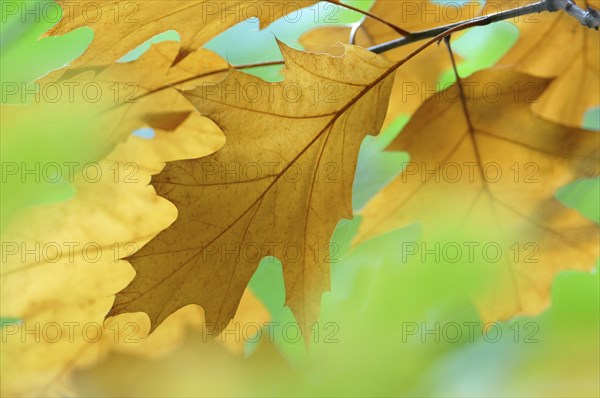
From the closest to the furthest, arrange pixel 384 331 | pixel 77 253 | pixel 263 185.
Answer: pixel 263 185 → pixel 77 253 → pixel 384 331

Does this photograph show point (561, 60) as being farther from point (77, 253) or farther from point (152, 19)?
point (77, 253)

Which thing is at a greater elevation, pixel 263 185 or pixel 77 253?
pixel 263 185

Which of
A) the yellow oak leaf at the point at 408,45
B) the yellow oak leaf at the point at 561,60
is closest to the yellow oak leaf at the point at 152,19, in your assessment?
the yellow oak leaf at the point at 408,45

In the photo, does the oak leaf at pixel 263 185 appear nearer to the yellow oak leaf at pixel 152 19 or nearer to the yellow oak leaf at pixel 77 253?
the yellow oak leaf at pixel 152 19

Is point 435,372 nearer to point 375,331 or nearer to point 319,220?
point 375,331

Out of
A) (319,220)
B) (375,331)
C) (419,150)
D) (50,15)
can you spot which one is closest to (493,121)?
(419,150)

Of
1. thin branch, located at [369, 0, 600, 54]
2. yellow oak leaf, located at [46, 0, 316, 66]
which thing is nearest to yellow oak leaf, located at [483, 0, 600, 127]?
thin branch, located at [369, 0, 600, 54]

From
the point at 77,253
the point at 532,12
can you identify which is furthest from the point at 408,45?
the point at 77,253
